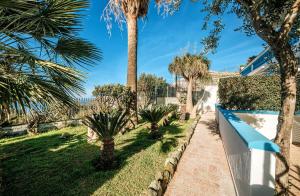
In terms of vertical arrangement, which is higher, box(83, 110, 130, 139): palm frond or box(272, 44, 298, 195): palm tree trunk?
box(272, 44, 298, 195): palm tree trunk

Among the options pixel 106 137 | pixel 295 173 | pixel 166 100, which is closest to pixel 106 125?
pixel 106 137

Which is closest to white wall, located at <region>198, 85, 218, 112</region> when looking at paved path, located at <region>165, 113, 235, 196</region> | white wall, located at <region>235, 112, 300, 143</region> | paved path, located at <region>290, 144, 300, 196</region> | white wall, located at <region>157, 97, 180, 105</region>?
white wall, located at <region>157, 97, 180, 105</region>

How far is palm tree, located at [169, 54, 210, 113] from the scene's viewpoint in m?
15.0

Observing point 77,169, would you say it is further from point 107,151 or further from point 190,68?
point 190,68

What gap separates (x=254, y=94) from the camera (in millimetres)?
11039

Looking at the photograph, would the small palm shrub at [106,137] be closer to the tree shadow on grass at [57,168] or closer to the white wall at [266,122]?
the tree shadow on grass at [57,168]

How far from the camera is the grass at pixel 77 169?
3703mm

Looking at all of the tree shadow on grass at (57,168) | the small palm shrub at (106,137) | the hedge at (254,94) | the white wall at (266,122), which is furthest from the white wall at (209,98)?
the small palm shrub at (106,137)

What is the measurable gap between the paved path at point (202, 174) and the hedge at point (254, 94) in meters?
5.43

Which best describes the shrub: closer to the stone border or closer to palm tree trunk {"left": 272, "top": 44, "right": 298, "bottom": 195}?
the stone border

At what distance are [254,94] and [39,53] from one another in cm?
1175

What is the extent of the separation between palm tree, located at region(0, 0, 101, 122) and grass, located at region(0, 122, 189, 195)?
7.00 feet

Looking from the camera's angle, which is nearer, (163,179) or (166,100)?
(163,179)

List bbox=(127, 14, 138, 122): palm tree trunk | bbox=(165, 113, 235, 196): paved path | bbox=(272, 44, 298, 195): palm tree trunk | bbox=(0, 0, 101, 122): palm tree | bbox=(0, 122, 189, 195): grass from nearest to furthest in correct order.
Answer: bbox=(0, 0, 101, 122): palm tree → bbox=(272, 44, 298, 195): palm tree trunk → bbox=(0, 122, 189, 195): grass → bbox=(165, 113, 235, 196): paved path → bbox=(127, 14, 138, 122): palm tree trunk
